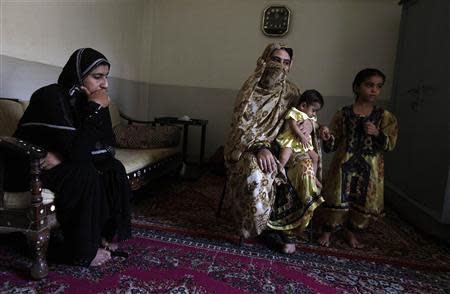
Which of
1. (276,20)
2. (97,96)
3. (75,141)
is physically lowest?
(75,141)

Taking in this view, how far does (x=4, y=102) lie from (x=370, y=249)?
8.34ft

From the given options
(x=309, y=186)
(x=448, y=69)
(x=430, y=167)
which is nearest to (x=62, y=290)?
(x=309, y=186)

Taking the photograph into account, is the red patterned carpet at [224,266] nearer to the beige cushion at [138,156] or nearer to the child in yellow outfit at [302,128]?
the beige cushion at [138,156]

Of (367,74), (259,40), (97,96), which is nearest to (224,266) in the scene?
(97,96)

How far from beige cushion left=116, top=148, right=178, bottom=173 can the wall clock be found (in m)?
2.13

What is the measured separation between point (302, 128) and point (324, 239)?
0.76 m

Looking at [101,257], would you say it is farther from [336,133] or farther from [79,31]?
[79,31]

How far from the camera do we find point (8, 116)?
75.4 inches

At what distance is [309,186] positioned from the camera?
1871 millimetres

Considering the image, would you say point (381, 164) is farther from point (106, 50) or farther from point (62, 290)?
point (106, 50)

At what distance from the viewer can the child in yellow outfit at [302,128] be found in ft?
6.48

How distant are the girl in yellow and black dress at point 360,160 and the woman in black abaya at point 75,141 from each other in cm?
139

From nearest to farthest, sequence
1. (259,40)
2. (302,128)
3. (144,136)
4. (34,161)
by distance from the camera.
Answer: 1. (34,161)
2. (302,128)
3. (144,136)
4. (259,40)

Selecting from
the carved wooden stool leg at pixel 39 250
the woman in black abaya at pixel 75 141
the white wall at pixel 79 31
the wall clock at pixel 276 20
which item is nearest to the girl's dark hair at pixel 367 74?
the woman in black abaya at pixel 75 141
